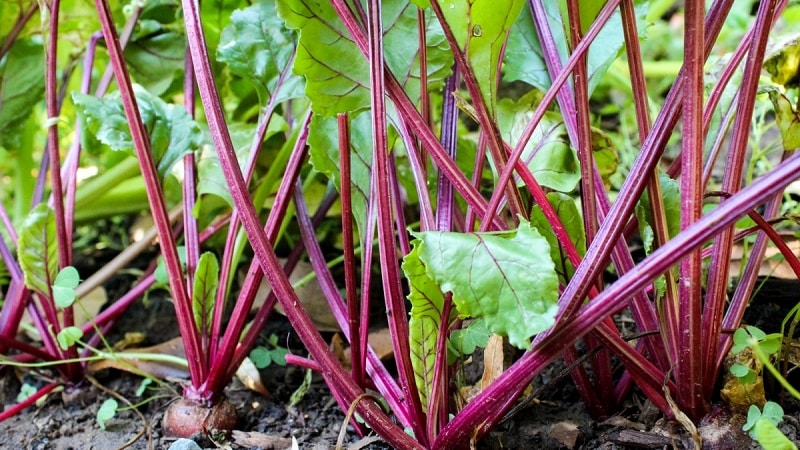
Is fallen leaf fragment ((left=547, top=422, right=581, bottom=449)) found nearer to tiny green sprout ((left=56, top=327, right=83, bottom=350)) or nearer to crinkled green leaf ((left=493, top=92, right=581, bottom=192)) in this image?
crinkled green leaf ((left=493, top=92, right=581, bottom=192))

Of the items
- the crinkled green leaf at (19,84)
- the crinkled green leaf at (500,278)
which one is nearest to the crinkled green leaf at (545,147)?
the crinkled green leaf at (500,278)

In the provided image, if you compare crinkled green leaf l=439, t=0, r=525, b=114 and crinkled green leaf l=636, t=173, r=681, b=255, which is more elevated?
crinkled green leaf l=439, t=0, r=525, b=114

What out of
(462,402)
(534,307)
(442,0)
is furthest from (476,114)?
(462,402)

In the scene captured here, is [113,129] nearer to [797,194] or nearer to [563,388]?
[563,388]

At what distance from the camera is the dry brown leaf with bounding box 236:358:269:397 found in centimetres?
98

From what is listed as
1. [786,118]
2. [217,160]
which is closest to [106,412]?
[217,160]

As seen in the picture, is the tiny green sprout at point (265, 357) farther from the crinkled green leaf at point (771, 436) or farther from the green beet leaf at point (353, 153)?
the crinkled green leaf at point (771, 436)

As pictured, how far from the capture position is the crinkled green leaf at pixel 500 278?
22.0 inches

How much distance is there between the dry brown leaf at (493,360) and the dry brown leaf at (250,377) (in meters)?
0.38

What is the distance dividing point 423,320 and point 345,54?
33 centimetres

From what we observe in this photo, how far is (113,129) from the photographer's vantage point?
93 cm

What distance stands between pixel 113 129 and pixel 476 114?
53cm

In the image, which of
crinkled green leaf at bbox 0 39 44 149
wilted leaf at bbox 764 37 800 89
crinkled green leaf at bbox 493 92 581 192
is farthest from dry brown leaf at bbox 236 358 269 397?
wilted leaf at bbox 764 37 800 89

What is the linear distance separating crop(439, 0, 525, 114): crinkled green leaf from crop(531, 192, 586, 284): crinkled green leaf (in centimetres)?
12
